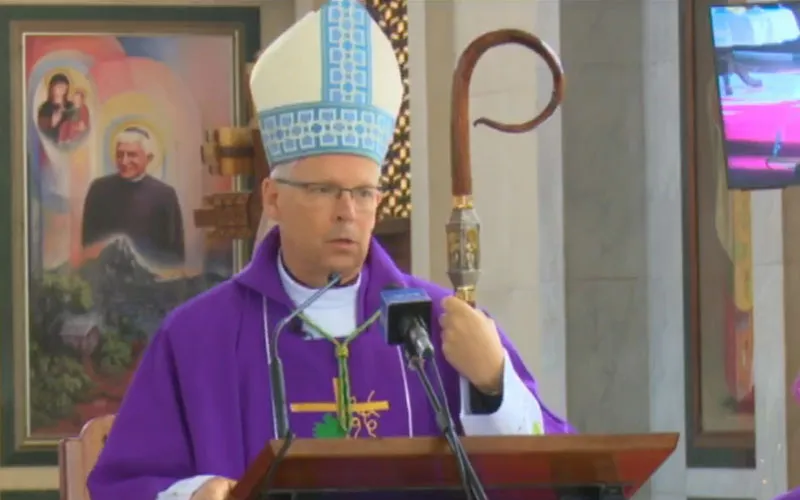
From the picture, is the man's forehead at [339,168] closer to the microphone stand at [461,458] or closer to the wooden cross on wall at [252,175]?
the microphone stand at [461,458]

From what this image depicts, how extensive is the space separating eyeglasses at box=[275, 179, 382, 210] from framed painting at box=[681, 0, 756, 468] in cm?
307

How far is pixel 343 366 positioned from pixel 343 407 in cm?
8

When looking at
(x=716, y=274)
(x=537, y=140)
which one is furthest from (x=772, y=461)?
(x=537, y=140)

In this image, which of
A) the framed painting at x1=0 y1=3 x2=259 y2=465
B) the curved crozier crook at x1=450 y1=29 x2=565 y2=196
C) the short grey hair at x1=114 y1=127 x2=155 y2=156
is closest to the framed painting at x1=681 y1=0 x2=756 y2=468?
the curved crozier crook at x1=450 y1=29 x2=565 y2=196

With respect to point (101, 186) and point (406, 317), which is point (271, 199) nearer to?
point (406, 317)

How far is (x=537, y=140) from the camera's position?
6363 millimetres

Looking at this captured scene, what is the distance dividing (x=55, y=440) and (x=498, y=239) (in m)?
4.61

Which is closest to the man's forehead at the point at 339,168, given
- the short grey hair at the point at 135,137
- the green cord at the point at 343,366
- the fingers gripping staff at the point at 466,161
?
the fingers gripping staff at the point at 466,161

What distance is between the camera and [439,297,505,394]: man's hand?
2.99 metres

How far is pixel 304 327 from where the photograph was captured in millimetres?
3533

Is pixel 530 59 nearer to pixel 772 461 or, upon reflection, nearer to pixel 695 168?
pixel 695 168

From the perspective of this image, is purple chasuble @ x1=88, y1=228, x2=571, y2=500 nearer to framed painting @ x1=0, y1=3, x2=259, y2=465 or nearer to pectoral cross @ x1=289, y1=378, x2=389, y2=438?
→ pectoral cross @ x1=289, y1=378, x2=389, y2=438

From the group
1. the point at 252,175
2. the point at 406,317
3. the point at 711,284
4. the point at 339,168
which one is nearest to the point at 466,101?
the point at 339,168

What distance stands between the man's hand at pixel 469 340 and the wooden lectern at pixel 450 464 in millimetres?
444
